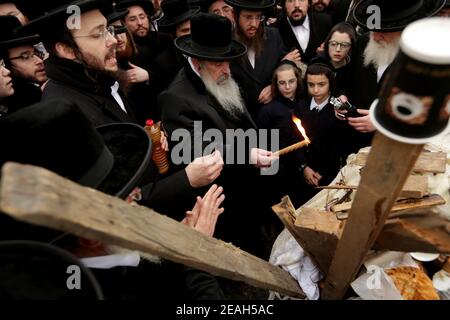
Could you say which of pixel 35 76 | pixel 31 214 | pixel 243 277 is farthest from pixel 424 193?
pixel 35 76

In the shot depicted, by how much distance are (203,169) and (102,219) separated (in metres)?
1.82

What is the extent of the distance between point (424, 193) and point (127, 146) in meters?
1.58

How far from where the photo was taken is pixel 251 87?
14.8 ft

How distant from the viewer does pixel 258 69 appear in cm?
472

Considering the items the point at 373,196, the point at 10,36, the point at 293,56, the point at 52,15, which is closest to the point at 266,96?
the point at 293,56

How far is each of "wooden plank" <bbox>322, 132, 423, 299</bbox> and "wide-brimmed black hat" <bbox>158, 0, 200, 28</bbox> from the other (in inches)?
150

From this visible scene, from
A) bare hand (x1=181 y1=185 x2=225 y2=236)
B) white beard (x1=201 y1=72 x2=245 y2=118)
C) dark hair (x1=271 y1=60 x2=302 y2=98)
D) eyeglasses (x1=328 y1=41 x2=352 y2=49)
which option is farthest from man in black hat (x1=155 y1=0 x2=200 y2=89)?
bare hand (x1=181 y1=185 x2=225 y2=236)

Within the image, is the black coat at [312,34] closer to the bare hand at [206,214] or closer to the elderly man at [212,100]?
the elderly man at [212,100]

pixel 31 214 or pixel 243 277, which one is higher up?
pixel 31 214

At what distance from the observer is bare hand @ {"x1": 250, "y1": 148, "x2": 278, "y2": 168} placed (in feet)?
10.4

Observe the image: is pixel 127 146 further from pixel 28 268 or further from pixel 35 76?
pixel 35 76

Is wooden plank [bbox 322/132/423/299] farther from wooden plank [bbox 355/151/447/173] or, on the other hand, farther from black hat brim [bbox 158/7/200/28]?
black hat brim [bbox 158/7/200/28]

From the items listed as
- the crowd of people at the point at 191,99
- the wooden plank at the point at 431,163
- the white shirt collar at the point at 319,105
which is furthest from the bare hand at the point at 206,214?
the white shirt collar at the point at 319,105

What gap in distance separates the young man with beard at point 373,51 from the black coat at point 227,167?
1.20 m
